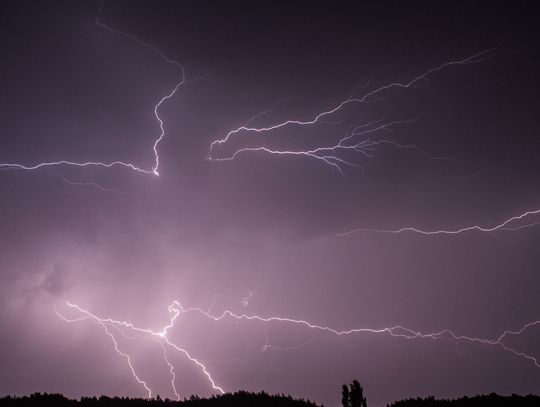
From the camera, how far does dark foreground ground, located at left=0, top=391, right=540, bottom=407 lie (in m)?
8.76

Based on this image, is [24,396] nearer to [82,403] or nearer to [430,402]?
[82,403]

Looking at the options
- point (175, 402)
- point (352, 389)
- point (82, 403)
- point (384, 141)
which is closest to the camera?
point (352, 389)

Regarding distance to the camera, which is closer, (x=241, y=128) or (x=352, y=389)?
(x=352, y=389)

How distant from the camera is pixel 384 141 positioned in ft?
65.5

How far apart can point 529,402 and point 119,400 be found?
29.8 ft

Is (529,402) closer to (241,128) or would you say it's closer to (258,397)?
(258,397)

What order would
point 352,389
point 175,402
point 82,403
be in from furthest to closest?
point 175,402
point 82,403
point 352,389

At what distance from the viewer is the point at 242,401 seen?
9.70 m

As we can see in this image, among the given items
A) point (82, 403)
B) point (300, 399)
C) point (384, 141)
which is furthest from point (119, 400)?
point (384, 141)

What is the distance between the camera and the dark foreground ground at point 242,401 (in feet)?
28.7

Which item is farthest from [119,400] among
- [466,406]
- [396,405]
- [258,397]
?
[466,406]

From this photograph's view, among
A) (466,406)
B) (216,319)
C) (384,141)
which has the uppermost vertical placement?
(384,141)

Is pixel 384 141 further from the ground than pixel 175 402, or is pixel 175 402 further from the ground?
pixel 384 141

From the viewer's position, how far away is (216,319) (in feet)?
65.6
